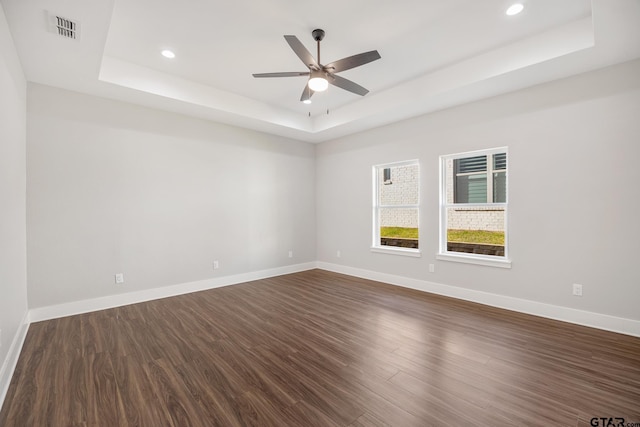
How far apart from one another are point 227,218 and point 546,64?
4819mm

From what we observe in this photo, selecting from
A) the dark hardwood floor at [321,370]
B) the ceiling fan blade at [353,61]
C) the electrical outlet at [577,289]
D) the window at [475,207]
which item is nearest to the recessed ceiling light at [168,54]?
the ceiling fan blade at [353,61]

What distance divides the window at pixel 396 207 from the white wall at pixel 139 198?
194 cm

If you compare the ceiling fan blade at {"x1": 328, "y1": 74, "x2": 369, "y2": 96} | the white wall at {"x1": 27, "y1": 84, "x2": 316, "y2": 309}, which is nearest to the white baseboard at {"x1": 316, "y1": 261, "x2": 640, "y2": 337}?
the white wall at {"x1": 27, "y1": 84, "x2": 316, "y2": 309}

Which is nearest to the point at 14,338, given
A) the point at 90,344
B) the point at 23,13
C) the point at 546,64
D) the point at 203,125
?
the point at 90,344

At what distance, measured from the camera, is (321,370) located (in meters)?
2.24

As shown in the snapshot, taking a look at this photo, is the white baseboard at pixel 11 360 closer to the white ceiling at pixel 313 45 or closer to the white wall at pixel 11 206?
the white wall at pixel 11 206

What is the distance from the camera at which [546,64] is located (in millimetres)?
2939

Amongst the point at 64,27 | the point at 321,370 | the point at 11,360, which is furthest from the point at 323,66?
the point at 11,360

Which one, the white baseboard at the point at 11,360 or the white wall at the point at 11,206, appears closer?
the white baseboard at the point at 11,360

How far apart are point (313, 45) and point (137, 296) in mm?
4080

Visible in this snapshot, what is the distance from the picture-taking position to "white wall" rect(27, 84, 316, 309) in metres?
3.36

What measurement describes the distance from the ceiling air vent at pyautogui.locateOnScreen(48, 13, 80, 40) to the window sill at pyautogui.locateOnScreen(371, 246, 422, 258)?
15.6ft

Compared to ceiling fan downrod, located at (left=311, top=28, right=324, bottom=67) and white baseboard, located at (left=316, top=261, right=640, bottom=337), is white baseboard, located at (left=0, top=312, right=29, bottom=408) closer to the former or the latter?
ceiling fan downrod, located at (left=311, top=28, right=324, bottom=67)

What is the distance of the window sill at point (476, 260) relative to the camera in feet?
12.0
